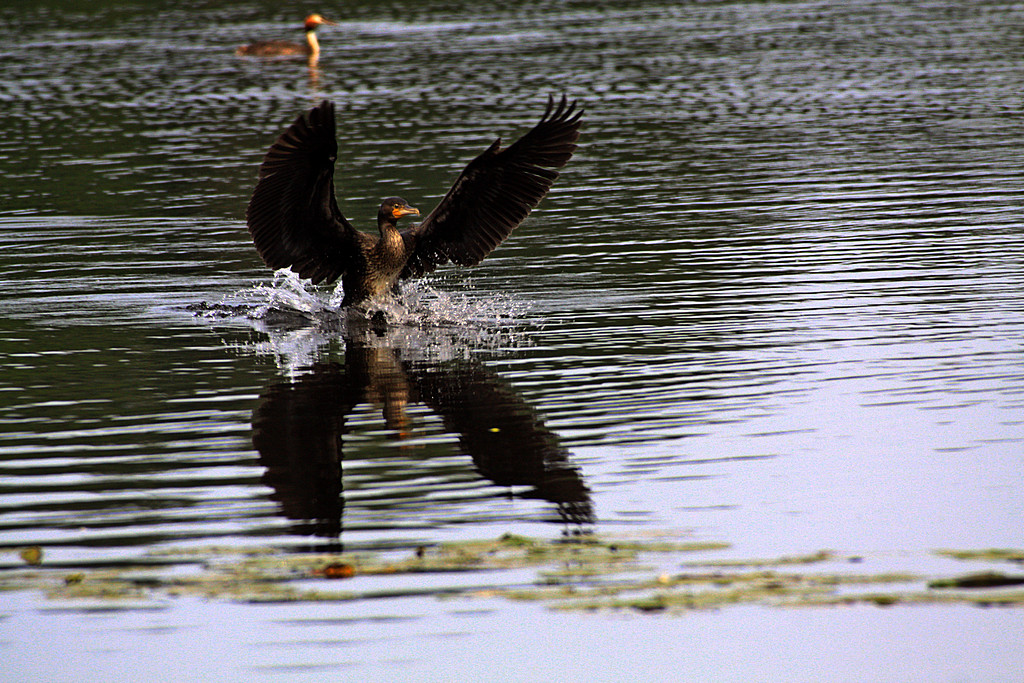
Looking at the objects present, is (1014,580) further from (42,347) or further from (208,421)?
(42,347)

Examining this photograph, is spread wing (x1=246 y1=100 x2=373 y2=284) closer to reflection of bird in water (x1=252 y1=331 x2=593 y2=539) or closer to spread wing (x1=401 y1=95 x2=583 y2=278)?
spread wing (x1=401 y1=95 x2=583 y2=278)

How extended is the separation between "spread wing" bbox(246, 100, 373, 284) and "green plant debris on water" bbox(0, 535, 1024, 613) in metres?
4.29

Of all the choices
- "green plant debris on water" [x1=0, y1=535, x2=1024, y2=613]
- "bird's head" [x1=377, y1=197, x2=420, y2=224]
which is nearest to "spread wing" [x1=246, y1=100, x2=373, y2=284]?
"bird's head" [x1=377, y1=197, x2=420, y2=224]

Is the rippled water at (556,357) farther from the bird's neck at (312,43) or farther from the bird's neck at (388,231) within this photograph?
the bird's neck at (312,43)

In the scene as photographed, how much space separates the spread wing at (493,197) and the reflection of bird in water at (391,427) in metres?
1.56

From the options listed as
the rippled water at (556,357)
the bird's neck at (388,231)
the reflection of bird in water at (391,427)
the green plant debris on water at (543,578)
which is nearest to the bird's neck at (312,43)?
the rippled water at (556,357)

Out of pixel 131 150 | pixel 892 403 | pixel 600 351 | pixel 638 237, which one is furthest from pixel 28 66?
pixel 892 403

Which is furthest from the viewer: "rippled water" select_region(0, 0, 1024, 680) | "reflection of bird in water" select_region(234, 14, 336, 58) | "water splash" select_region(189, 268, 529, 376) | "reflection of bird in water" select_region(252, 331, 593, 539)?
"reflection of bird in water" select_region(234, 14, 336, 58)

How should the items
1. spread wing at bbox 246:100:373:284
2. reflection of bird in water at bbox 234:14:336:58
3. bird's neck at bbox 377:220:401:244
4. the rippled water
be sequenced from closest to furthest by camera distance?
the rippled water
spread wing at bbox 246:100:373:284
bird's neck at bbox 377:220:401:244
reflection of bird in water at bbox 234:14:336:58

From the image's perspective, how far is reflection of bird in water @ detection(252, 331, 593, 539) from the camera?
6.96m

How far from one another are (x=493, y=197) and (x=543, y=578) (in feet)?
20.4

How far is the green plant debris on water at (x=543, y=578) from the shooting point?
5535mm

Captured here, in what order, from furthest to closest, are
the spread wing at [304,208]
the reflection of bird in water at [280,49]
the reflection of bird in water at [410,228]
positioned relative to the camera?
1. the reflection of bird in water at [280,49]
2. the reflection of bird in water at [410,228]
3. the spread wing at [304,208]

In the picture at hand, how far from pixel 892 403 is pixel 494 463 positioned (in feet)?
8.24
